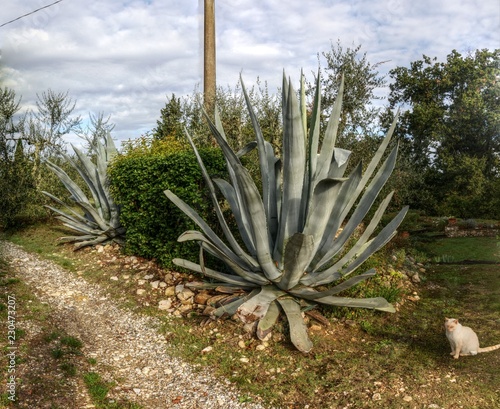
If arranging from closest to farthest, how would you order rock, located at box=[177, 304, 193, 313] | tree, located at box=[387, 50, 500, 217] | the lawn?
the lawn → rock, located at box=[177, 304, 193, 313] → tree, located at box=[387, 50, 500, 217]

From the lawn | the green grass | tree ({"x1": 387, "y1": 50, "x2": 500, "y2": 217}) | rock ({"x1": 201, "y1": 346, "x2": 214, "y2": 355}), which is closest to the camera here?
the lawn

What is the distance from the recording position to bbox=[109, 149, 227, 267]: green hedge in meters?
6.56

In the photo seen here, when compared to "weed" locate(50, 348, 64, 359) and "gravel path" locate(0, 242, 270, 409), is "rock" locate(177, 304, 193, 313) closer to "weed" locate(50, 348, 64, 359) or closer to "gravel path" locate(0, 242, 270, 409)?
"gravel path" locate(0, 242, 270, 409)

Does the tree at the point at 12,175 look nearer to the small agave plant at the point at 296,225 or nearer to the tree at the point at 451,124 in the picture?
the small agave plant at the point at 296,225

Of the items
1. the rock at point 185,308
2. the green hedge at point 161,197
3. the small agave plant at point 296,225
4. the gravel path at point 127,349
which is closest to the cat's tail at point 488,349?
the small agave plant at point 296,225

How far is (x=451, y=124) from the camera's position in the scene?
1959 cm

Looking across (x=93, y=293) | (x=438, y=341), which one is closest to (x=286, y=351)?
(x=438, y=341)

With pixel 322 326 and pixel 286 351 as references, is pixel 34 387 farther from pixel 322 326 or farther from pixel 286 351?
pixel 322 326

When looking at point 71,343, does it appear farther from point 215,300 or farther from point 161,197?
point 161,197

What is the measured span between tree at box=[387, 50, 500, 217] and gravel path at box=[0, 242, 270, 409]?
42.8 feet

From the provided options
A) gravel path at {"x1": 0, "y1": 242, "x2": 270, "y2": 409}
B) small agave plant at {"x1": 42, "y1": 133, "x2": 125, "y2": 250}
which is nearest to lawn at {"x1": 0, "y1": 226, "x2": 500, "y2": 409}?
gravel path at {"x1": 0, "y1": 242, "x2": 270, "y2": 409}

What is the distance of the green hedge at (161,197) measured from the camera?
6562 mm

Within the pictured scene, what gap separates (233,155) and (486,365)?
3062 millimetres

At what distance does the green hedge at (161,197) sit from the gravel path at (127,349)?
1103 mm
